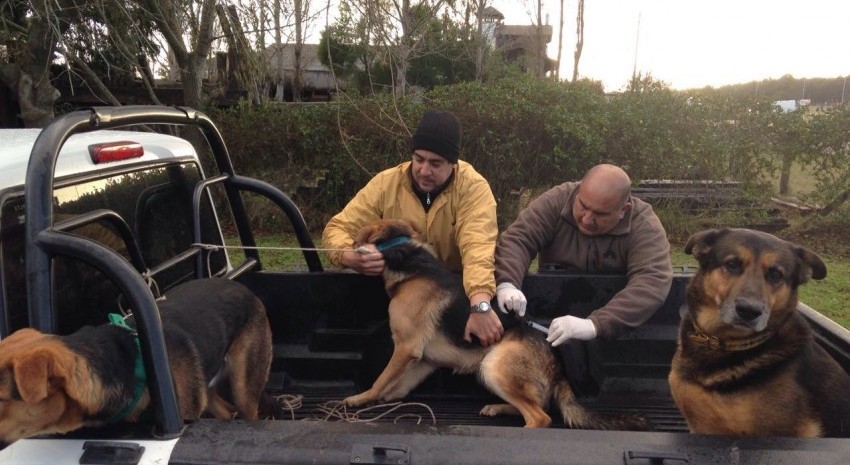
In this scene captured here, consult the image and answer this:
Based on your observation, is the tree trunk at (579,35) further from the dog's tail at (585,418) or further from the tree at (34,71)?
the dog's tail at (585,418)

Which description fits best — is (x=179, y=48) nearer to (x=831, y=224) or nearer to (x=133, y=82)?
(x=133, y=82)

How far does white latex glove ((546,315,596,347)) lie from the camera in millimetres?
2912

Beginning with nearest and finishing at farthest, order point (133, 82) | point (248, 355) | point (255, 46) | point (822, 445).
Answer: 1. point (822, 445)
2. point (248, 355)
3. point (255, 46)
4. point (133, 82)

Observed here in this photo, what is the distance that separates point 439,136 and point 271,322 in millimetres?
1466

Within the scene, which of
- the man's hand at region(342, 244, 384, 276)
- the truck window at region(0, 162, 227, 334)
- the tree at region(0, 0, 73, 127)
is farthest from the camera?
the tree at region(0, 0, 73, 127)

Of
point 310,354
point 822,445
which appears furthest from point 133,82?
point 822,445

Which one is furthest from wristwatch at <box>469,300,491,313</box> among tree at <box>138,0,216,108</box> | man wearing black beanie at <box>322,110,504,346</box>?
tree at <box>138,0,216,108</box>

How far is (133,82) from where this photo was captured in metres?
10.4

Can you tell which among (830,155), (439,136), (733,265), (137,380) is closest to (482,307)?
(439,136)

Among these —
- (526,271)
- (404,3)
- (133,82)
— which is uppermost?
(404,3)

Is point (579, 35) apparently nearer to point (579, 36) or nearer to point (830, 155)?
point (579, 36)

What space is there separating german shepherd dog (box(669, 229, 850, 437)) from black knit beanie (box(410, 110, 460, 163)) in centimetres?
155

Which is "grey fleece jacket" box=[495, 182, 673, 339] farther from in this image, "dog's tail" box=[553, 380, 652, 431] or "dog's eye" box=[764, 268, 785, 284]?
"dog's eye" box=[764, 268, 785, 284]

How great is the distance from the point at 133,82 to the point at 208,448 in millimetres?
10343
